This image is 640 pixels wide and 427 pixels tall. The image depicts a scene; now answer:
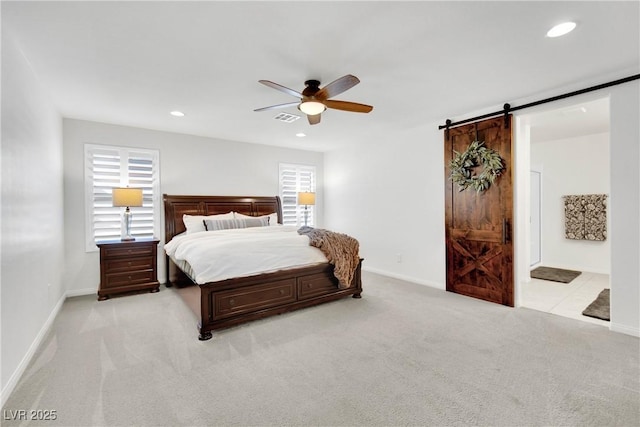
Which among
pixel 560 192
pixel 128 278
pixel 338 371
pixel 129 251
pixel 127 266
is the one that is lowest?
pixel 338 371

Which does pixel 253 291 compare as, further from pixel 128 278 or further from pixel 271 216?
pixel 271 216

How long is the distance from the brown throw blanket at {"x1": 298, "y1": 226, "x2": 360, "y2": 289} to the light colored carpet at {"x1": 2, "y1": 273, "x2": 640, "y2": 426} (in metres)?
0.51

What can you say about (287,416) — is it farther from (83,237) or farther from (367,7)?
(83,237)

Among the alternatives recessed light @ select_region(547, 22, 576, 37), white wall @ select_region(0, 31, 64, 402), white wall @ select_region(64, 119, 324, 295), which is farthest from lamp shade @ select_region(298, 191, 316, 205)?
recessed light @ select_region(547, 22, 576, 37)

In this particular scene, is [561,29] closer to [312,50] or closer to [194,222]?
[312,50]

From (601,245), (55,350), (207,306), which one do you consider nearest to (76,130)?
(55,350)

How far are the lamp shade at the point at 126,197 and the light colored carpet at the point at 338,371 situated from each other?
1457 millimetres

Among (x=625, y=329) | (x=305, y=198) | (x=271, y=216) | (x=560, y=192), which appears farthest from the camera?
(x=305, y=198)

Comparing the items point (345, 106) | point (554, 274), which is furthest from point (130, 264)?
point (554, 274)

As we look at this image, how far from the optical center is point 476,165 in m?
3.92

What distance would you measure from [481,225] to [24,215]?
15.9 ft

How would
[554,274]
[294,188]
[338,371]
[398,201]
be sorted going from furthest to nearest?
[294,188]
[554,274]
[398,201]
[338,371]

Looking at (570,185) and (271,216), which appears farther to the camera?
(570,185)

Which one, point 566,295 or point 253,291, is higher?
point 253,291
